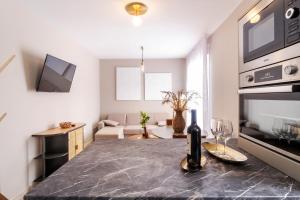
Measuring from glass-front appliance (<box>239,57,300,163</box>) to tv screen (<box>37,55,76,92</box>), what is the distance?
2533 millimetres

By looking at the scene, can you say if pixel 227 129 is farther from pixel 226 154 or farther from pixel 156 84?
pixel 156 84

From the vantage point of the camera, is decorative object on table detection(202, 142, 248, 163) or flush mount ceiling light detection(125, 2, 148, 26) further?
flush mount ceiling light detection(125, 2, 148, 26)

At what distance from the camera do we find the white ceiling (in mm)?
2447

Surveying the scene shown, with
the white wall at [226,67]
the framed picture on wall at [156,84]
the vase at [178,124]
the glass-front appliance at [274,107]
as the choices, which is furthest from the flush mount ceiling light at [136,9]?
the framed picture on wall at [156,84]

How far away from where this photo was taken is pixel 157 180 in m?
0.88

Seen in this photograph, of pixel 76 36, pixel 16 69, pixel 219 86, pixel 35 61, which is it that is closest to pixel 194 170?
pixel 219 86

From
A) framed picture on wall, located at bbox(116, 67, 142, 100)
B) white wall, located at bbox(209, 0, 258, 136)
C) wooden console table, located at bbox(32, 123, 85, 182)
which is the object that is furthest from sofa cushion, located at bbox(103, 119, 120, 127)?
white wall, located at bbox(209, 0, 258, 136)

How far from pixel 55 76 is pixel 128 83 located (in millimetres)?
3165

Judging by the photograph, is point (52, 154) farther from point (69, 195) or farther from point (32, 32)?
point (69, 195)

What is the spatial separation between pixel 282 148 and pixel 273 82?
0.35m

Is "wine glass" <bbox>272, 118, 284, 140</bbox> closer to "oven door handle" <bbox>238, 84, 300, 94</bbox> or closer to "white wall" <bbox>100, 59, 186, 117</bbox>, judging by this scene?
"oven door handle" <bbox>238, 84, 300, 94</bbox>

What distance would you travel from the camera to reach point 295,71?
0.90m

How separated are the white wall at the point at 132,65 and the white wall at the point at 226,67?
8.95 feet

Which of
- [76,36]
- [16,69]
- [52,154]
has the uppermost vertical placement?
[76,36]
